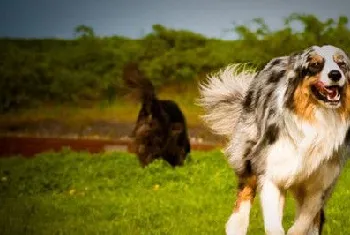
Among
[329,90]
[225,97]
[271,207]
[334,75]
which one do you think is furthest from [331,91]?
[225,97]

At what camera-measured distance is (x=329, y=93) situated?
201 inches

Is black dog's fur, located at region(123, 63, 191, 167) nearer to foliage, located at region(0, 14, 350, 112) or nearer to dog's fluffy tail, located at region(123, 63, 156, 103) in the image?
dog's fluffy tail, located at region(123, 63, 156, 103)

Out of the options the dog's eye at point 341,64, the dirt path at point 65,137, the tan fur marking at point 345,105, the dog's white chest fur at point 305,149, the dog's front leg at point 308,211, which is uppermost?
the dog's eye at point 341,64

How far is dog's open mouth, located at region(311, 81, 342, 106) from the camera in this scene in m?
5.11

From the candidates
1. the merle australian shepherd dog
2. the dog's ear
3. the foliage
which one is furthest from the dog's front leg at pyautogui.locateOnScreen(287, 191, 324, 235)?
the foliage

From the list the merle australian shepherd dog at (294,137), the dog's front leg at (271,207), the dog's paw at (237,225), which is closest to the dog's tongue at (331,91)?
the merle australian shepherd dog at (294,137)

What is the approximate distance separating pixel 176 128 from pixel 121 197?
2735 mm

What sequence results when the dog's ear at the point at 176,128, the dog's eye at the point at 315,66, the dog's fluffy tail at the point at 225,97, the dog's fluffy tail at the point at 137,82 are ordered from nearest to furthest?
1. the dog's eye at the point at 315,66
2. the dog's fluffy tail at the point at 225,97
3. the dog's fluffy tail at the point at 137,82
4. the dog's ear at the point at 176,128

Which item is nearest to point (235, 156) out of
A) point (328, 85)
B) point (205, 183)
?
point (328, 85)

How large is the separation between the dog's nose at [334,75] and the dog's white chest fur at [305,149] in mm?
311

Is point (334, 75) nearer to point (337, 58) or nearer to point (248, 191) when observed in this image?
point (337, 58)

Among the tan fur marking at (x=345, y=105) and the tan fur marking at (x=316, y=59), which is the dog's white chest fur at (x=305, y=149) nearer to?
the tan fur marking at (x=345, y=105)

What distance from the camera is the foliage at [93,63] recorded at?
557 inches

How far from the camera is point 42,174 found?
10195 millimetres
